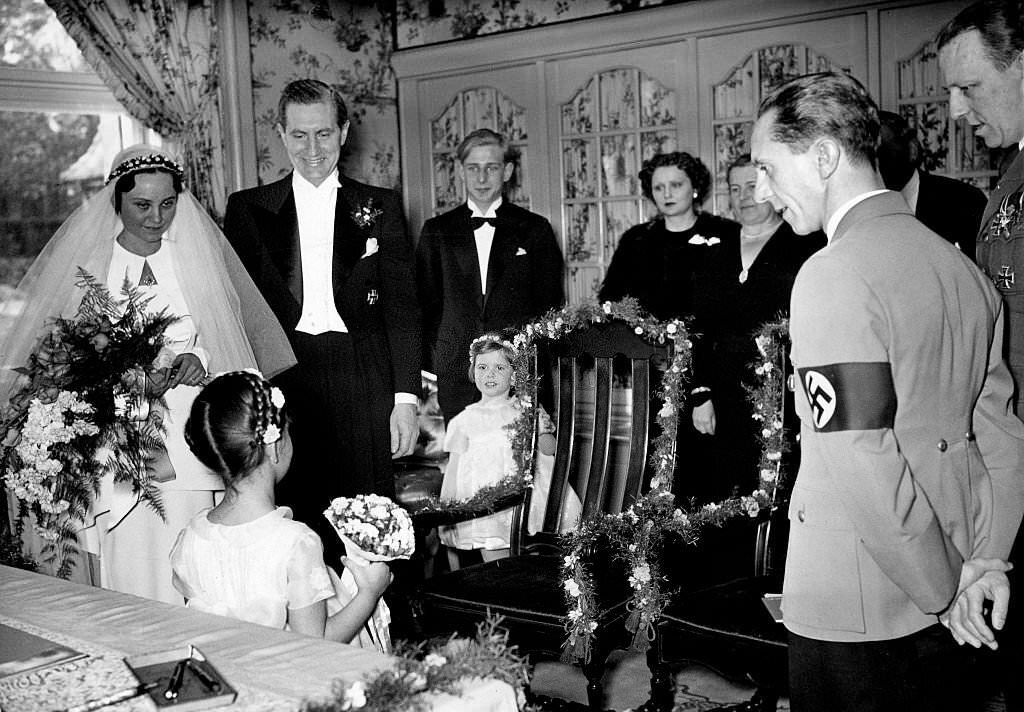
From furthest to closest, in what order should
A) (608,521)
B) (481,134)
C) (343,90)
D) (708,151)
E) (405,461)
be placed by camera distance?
(343,90)
(708,151)
(405,461)
(481,134)
(608,521)

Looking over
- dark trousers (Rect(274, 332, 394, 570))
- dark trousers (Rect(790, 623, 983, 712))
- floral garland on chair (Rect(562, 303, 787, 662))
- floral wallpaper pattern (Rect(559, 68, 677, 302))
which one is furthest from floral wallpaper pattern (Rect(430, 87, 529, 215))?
dark trousers (Rect(790, 623, 983, 712))

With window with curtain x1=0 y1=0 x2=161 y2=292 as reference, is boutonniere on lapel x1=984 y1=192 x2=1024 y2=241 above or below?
below

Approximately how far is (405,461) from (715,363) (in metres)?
1.66

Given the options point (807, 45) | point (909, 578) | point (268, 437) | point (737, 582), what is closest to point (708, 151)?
point (807, 45)

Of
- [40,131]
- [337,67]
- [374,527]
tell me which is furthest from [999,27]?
[337,67]

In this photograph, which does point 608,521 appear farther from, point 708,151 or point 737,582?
point 708,151

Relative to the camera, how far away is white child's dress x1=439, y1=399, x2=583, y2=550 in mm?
4055

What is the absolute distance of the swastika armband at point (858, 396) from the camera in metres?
1.48

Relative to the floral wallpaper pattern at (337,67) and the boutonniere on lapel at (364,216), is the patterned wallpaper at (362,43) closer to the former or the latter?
the floral wallpaper pattern at (337,67)

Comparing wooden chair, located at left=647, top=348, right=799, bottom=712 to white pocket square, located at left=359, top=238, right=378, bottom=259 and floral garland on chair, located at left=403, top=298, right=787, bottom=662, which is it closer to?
floral garland on chair, located at left=403, top=298, right=787, bottom=662

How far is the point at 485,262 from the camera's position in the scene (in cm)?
463

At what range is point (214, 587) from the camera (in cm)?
218

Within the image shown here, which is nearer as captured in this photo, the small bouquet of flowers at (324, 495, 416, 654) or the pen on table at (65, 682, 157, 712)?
the pen on table at (65, 682, 157, 712)

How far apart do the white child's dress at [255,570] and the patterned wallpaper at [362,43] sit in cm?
376
